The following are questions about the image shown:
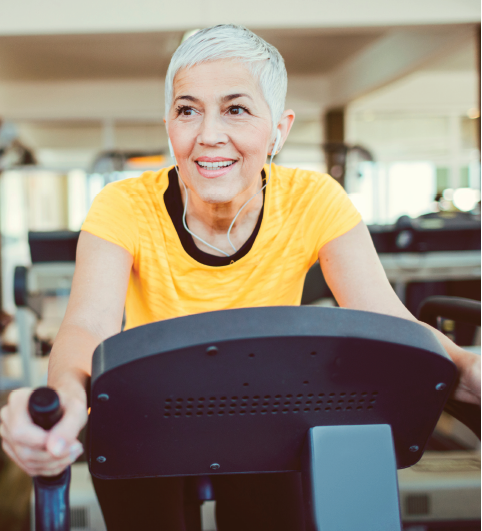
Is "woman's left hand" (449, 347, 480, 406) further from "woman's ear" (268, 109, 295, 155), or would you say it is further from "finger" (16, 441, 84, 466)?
"woman's ear" (268, 109, 295, 155)

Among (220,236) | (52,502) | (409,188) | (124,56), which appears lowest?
(52,502)

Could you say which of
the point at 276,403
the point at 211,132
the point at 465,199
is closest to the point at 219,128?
the point at 211,132

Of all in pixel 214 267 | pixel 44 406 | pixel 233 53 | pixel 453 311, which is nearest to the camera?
pixel 44 406

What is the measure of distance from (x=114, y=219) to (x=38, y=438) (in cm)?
51

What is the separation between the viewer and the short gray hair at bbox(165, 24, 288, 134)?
0.81m

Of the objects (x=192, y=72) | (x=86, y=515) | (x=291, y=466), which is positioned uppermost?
(x=192, y=72)

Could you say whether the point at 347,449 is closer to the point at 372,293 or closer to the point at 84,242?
the point at 372,293

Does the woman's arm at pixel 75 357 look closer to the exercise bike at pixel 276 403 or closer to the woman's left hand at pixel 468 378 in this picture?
the exercise bike at pixel 276 403

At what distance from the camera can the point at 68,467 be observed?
0.49 m

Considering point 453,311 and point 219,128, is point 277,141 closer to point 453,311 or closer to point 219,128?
point 219,128

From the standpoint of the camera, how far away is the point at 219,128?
0.83 metres

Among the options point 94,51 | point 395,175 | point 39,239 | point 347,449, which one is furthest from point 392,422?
point 395,175

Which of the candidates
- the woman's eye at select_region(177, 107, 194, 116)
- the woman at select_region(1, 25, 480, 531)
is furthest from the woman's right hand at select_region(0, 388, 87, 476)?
the woman's eye at select_region(177, 107, 194, 116)

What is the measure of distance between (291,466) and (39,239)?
7.26 ft
